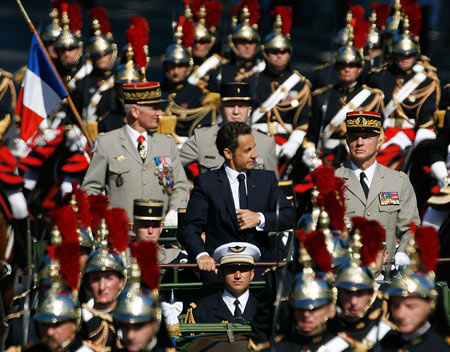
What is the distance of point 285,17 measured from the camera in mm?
18844

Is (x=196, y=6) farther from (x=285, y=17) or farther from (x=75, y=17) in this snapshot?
(x=285, y=17)

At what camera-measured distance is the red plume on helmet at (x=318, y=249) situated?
1102 centimetres

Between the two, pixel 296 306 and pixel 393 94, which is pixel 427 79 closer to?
pixel 393 94

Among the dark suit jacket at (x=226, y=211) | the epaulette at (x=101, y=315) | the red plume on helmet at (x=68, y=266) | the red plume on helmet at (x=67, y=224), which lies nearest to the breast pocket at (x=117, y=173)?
the dark suit jacket at (x=226, y=211)

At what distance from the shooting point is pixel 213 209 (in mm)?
13117

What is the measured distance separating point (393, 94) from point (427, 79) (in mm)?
437

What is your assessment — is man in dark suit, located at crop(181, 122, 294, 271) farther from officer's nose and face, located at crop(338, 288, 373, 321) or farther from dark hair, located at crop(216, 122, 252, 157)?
officer's nose and face, located at crop(338, 288, 373, 321)

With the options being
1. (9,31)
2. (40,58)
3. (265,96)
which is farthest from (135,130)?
(9,31)

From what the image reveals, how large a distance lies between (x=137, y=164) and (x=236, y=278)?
2.86 m

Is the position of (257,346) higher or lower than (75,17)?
lower

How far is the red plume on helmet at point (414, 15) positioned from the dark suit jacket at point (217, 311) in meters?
6.96

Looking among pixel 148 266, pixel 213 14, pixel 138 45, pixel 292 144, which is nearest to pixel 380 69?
pixel 292 144

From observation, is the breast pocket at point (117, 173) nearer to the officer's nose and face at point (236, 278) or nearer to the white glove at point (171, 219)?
the white glove at point (171, 219)

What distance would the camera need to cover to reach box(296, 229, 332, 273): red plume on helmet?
11016mm
